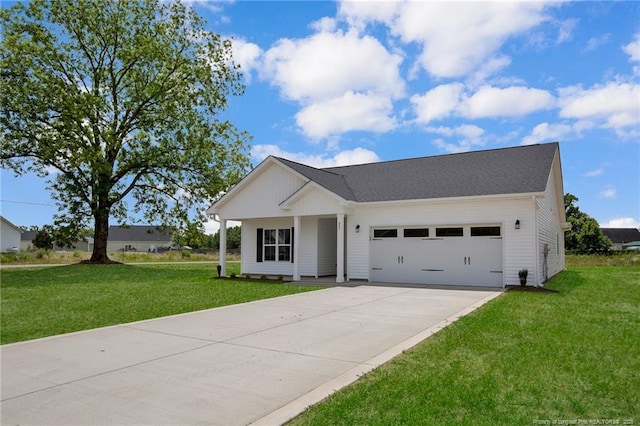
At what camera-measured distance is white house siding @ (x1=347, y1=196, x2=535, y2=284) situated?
14.4 meters

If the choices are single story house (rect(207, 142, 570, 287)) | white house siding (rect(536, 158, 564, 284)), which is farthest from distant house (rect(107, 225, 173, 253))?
white house siding (rect(536, 158, 564, 284))

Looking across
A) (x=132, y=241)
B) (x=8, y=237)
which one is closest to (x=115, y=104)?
(x=8, y=237)

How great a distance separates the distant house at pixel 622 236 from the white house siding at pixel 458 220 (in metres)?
68.7

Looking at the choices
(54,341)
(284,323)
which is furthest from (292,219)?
(54,341)

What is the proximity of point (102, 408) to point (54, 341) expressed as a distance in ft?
11.4

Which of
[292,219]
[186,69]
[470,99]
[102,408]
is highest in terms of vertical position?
[186,69]

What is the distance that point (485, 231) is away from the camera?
15.2 meters

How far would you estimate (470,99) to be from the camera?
1609cm

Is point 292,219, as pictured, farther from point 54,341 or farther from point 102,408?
point 102,408

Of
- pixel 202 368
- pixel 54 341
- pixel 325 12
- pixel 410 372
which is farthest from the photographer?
pixel 325 12

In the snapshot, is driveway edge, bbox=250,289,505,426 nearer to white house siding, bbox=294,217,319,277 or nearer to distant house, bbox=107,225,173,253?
white house siding, bbox=294,217,319,277

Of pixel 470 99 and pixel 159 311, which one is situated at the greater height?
pixel 470 99

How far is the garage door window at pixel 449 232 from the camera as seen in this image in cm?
1561

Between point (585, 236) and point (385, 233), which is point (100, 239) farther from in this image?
point (585, 236)
